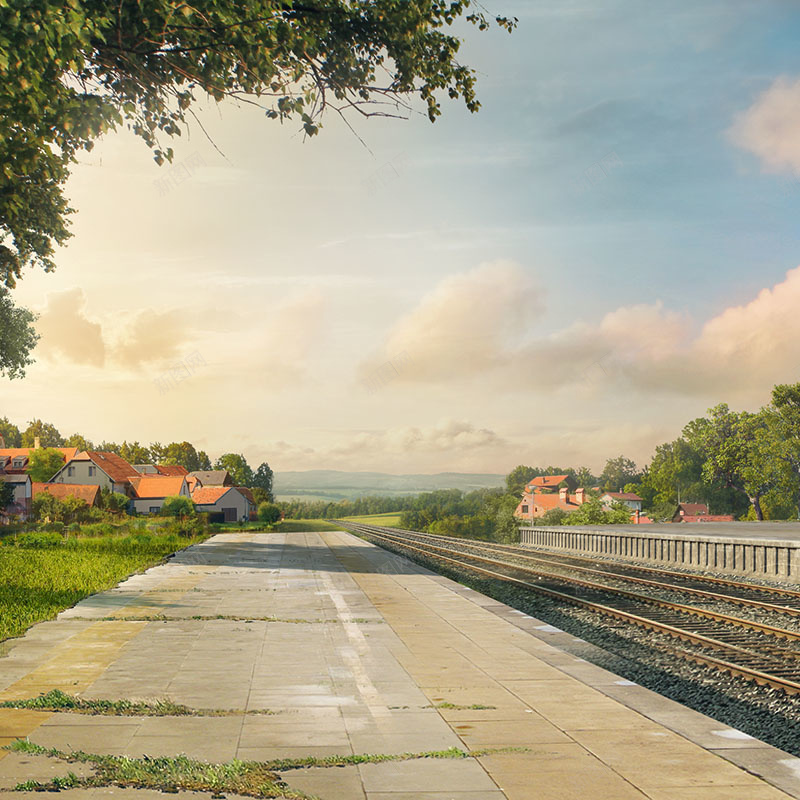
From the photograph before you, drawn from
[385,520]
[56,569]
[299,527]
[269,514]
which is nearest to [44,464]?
[269,514]

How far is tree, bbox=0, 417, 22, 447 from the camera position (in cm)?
14312

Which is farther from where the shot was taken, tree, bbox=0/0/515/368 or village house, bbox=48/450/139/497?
village house, bbox=48/450/139/497

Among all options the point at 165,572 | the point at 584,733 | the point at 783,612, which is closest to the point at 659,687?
the point at 584,733

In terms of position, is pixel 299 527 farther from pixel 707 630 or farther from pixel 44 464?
pixel 707 630

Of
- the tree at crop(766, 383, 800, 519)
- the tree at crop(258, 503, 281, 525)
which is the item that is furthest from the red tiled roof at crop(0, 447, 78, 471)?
the tree at crop(766, 383, 800, 519)

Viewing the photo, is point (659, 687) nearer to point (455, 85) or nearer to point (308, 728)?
point (308, 728)

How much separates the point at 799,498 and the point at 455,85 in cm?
7805

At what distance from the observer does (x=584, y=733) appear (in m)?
6.00

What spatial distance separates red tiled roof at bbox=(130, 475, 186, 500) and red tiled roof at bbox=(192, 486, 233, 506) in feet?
18.3

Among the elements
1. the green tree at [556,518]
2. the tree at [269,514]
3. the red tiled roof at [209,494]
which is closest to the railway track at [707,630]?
the green tree at [556,518]

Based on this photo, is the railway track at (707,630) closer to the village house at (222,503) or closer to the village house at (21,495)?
the village house at (21,495)

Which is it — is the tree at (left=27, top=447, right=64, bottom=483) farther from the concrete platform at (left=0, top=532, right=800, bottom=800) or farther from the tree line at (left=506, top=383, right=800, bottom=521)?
the concrete platform at (left=0, top=532, right=800, bottom=800)

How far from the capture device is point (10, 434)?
475 ft

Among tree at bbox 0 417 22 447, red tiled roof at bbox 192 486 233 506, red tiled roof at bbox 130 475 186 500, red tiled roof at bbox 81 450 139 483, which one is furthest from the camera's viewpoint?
tree at bbox 0 417 22 447
